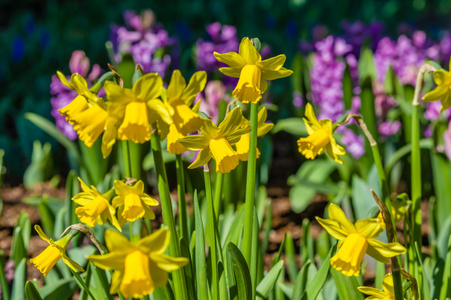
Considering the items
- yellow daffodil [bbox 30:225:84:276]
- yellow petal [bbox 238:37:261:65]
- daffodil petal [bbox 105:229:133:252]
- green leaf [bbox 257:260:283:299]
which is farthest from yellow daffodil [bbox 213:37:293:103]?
green leaf [bbox 257:260:283:299]

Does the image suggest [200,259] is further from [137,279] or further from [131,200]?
[137,279]

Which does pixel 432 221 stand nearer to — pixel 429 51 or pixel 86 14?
pixel 429 51

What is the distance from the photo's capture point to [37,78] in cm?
360

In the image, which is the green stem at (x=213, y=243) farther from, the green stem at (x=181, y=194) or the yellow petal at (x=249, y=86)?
the yellow petal at (x=249, y=86)

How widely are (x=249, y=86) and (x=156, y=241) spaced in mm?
338

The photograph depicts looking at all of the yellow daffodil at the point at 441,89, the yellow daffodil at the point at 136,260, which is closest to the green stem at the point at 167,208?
the yellow daffodil at the point at 136,260

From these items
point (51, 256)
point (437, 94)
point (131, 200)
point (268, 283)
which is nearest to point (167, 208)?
point (131, 200)

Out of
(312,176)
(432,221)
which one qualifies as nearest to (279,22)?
(312,176)

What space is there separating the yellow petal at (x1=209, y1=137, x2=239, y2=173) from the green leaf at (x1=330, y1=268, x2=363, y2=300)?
1.59ft

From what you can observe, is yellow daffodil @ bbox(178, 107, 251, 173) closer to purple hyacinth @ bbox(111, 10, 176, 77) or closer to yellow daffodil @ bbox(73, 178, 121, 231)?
yellow daffodil @ bbox(73, 178, 121, 231)

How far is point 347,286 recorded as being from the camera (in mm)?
1258

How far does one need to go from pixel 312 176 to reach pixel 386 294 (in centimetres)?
146

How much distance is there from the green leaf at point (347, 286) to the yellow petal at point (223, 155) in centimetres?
49

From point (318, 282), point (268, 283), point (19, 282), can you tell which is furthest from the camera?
point (19, 282)
